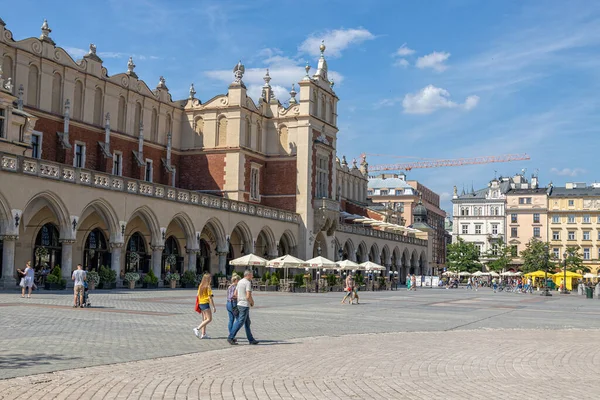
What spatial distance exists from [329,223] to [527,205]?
65.9m

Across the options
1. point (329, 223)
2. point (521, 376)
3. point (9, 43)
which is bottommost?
point (521, 376)

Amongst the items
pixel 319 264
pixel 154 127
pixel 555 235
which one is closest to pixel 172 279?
pixel 319 264

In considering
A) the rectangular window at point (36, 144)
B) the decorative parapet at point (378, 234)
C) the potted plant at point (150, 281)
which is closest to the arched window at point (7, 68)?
the rectangular window at point (36, 144)

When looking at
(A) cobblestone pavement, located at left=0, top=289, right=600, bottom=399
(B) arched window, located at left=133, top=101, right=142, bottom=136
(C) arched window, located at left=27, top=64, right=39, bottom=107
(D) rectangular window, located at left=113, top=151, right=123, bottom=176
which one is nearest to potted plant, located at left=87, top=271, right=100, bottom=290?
(A) cobblestone pavement, located at left=0, top=289, right=600, bottom=399

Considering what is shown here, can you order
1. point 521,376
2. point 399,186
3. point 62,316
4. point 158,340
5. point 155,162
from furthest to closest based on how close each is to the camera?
point 399,186
point 155,162
point 62,316
point 158,340
point 521,376

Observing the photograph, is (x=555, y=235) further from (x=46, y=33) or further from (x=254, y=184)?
(x=46, y=33)

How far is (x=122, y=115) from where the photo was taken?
2163 inches

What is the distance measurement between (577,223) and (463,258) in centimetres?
2125

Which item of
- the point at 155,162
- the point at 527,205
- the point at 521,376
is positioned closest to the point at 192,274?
the point at 155,162

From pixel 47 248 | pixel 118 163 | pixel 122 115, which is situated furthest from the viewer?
pixel 122 115

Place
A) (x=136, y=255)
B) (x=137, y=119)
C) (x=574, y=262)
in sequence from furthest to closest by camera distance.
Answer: (x=574, y=262) → (x=137, y=119) → (x=136, y=255)

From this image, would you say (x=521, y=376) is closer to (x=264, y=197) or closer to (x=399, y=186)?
(x=264, y=197)

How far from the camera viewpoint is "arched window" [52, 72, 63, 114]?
4856 cm

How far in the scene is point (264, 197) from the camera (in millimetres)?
64000
